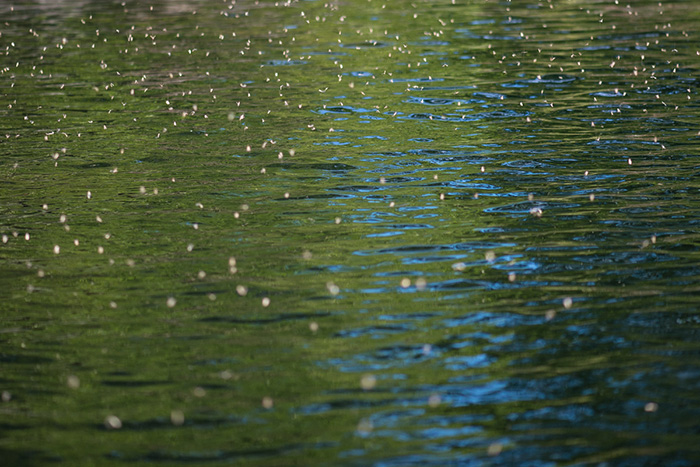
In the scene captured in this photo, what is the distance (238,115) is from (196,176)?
149 inches

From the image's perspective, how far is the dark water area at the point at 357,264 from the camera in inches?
274

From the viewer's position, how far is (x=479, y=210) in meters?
11.7

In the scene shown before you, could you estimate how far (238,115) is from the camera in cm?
1730

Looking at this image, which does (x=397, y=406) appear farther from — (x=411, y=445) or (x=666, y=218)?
(x=666, y=218)

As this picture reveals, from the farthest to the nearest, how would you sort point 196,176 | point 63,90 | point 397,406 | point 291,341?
point 63,90, point 196,176, point 291,341, point 397,406

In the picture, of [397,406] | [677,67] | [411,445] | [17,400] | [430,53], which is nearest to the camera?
[411,445]

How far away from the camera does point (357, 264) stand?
1012 centimetres

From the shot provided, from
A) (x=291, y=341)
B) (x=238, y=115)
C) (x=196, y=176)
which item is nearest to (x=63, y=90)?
(x=238, y=115)

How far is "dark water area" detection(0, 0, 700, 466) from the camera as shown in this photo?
6953 millimetres

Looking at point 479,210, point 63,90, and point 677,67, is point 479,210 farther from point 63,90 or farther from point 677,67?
point 63,90

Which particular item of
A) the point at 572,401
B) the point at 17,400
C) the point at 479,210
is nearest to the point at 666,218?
the point at 479,210

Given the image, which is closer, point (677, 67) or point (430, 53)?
point (677, 67)

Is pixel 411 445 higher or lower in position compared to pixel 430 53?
higher

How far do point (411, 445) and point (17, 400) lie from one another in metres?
3.38
